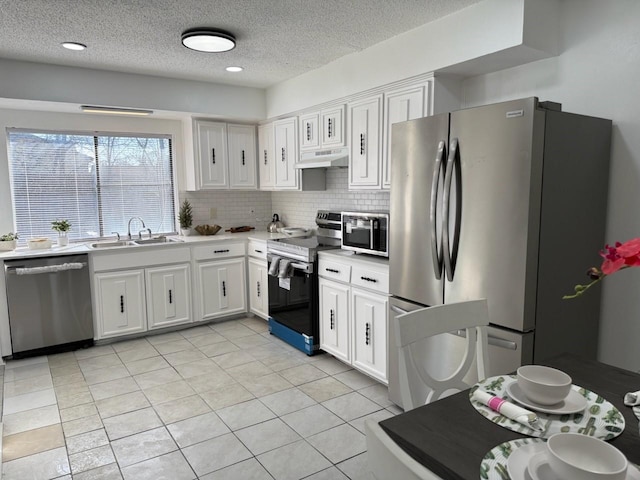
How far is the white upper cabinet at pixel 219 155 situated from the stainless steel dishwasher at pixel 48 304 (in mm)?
1483

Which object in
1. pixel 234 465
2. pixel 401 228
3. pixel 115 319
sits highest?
pixel 401 228

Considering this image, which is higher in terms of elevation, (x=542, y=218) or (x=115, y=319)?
(x=542, y=218)

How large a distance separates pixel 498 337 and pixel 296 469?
1.24m

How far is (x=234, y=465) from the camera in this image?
7.71 feet

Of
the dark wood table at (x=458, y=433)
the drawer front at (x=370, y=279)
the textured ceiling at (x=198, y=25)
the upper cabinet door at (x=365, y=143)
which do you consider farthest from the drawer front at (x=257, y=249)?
the dark wood table at (x=458, y=433)

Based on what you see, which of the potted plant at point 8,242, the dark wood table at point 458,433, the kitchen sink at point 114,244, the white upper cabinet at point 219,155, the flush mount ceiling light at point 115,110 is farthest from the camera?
the white upper cabinet at point 219,155

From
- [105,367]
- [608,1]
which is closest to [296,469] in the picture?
[105,367]

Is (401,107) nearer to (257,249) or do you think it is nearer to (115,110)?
(257,249)

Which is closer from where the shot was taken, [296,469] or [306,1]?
[296,469]

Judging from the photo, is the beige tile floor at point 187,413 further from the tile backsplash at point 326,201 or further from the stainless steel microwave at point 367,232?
the tile backsplash at point 326,201

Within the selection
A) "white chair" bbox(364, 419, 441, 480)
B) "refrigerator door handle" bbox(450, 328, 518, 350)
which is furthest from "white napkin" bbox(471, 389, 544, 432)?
"refrigerator door handle" bbox(450, 328, 518, 350)

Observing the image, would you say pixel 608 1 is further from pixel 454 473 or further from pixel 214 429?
pixel 214 429

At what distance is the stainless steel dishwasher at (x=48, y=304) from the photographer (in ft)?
12.3

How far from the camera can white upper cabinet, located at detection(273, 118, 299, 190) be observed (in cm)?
456
